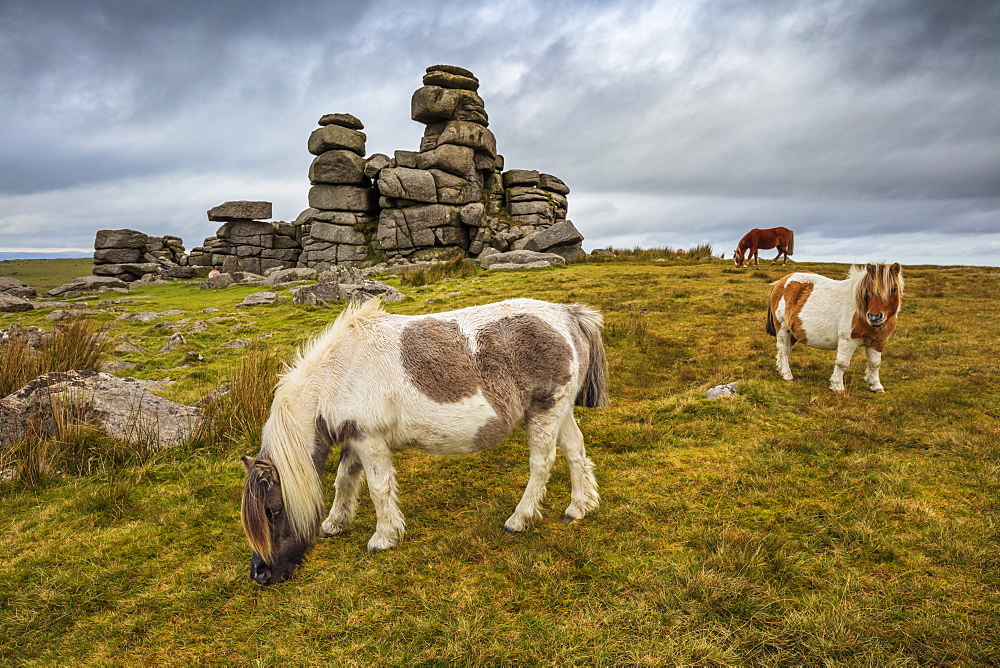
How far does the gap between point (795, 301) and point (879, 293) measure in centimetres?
142

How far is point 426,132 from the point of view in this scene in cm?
3544

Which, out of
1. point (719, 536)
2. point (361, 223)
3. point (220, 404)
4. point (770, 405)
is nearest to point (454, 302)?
point (220, 404)

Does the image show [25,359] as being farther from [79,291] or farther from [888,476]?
[79,291]

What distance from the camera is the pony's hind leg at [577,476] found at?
15.7ft

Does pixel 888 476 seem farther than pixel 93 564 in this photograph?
Yes

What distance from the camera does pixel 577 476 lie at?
15.9 ft

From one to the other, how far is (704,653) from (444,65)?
39347 millimetres

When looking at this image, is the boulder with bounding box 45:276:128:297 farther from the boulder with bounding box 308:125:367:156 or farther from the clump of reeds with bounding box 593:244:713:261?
the clump of reeds with bounding box 593:244:713:261

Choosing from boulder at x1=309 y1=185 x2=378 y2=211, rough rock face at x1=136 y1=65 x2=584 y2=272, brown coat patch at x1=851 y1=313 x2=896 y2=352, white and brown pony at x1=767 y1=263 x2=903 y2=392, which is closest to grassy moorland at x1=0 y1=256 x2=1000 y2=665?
white and brown pony at x1=767 y1=263 x2=903 y2=392

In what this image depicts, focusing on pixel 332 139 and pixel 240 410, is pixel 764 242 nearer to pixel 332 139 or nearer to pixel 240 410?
pixel 240 410

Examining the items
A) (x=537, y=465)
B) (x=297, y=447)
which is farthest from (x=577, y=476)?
(x=297, y=447)

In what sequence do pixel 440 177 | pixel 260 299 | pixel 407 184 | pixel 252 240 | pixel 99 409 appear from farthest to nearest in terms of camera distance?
pixel 252 240
pixel 440 177
pixel 407 184
pixel 260 299
pixel 99 409

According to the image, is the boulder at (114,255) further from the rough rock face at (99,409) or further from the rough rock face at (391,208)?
the rough rock face at (99,409)

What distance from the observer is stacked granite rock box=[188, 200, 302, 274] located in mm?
35312
